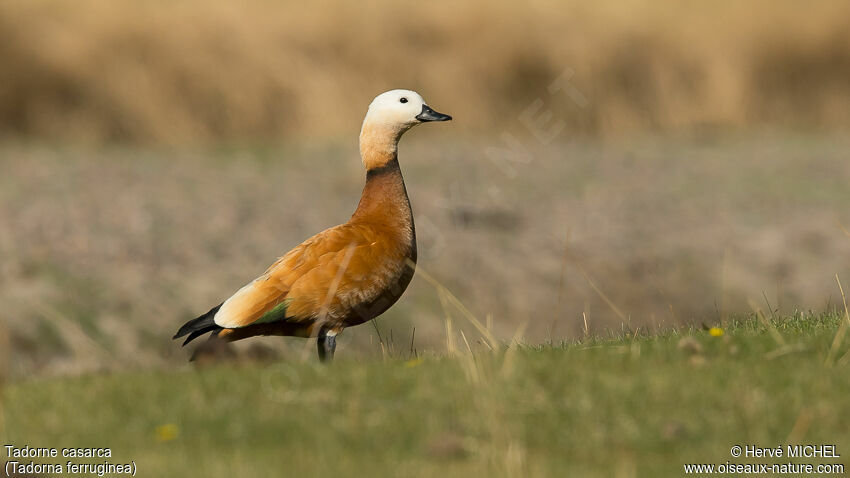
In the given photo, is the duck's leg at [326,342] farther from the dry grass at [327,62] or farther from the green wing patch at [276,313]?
the dry grass at [327,62]

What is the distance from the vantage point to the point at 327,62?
61.5 ft

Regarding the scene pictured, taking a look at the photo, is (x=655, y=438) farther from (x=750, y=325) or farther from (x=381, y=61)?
(x=381, y=61)

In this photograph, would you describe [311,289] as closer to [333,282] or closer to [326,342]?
[333,282]

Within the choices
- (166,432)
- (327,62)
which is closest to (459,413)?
(166,432)

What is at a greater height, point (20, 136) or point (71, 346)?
point (20, 136)

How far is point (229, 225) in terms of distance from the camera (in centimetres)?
1391

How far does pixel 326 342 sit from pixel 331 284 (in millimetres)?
423

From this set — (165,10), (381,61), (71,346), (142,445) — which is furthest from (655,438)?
(165,10)

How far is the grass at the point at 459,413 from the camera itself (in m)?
4.67

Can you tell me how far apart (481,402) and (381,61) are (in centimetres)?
1405

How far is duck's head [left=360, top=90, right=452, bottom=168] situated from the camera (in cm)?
727

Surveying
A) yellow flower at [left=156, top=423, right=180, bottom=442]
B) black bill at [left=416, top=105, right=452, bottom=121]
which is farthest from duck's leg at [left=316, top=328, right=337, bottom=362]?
yellow flower at [left=156, top=423, right=180, bottom=442]

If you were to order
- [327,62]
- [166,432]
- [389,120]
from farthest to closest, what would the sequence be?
[327,62], [389,120], [166,432]

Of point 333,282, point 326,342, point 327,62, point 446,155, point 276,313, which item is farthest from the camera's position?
point 327,62
